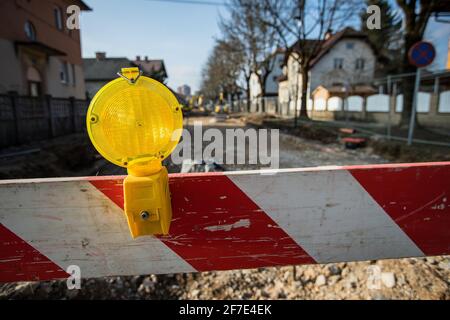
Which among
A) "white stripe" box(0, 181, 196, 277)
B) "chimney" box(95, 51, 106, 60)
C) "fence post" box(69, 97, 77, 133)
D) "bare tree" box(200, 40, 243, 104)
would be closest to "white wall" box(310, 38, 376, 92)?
"bare tree" box(200, 40, 243, 104)

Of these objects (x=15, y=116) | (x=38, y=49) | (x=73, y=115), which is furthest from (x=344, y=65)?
(x=15, y=116)

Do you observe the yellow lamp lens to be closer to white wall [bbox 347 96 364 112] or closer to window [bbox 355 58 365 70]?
white wall [bbox 347 96 364 112]

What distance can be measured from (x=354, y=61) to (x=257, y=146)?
3630cm

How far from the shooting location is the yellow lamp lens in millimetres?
937

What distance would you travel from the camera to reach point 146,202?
974mm

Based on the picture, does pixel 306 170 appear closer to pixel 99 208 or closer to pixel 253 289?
pixel 99 208

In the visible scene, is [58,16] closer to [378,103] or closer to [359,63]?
[378,103]

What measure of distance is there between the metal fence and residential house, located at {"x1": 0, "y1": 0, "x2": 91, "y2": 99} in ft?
10.4

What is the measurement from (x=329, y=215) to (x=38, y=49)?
19640 millimetres

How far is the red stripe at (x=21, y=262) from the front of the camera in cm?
117

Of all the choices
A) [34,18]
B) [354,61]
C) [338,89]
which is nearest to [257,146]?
[34,18]

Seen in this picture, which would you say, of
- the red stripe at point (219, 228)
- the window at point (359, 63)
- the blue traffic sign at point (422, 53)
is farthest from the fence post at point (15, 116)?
the window at point (359, 63)

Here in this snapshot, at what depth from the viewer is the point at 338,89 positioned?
3734 centimetres

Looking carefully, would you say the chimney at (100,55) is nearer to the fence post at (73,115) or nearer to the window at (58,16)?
the window at (58,16)
